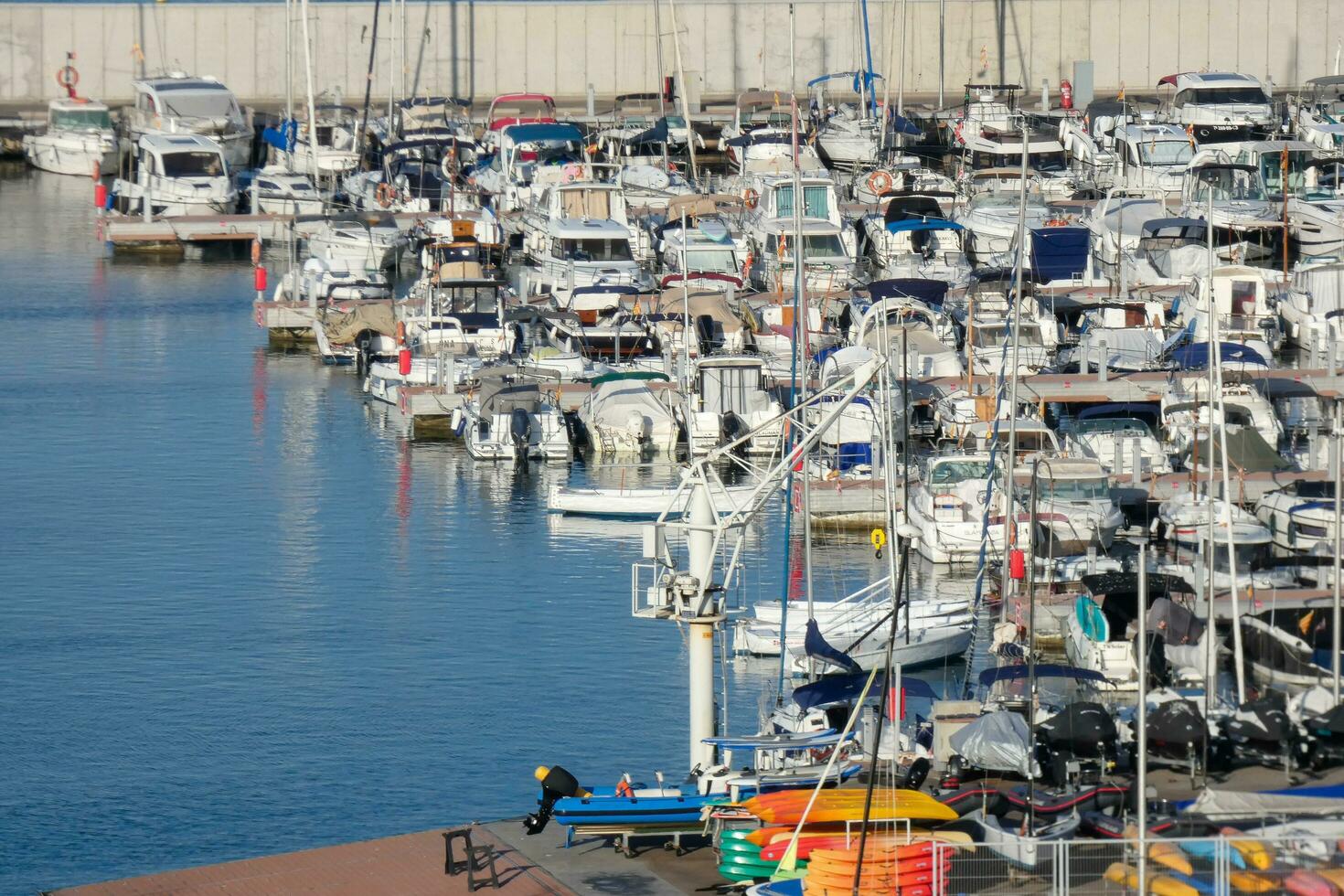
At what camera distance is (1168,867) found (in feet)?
68.1

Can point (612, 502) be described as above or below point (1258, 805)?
above

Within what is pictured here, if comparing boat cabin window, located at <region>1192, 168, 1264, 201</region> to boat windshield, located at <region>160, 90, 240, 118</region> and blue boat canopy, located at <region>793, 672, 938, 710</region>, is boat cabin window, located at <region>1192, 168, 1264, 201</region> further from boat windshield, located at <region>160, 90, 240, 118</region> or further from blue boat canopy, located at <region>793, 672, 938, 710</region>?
blue boat canopy, located at <region>793, 672, 938, 710</region>

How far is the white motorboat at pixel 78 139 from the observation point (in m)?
74.4

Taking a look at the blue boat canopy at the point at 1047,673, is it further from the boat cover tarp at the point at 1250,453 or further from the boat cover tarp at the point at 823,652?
the boat cover tarp at the point at 1250,453

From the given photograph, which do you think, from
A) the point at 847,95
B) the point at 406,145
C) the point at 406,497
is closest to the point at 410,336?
the point at 406,497

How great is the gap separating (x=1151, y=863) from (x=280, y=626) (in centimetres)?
1760

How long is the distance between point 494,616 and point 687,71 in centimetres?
4383

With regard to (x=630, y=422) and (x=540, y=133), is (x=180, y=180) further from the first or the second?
(x=630, y=422)

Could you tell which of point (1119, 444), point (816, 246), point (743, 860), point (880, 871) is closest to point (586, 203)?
point (816, 246)

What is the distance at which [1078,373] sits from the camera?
44.9 metres

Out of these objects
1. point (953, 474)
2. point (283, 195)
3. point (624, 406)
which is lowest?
point (953, 474)

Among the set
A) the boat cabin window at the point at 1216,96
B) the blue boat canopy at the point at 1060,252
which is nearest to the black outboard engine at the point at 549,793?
the blue boat canopy at the point at 1060,252

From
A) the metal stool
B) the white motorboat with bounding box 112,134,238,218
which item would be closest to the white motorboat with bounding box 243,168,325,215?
the white motorboat with bounding box 112,134,238,218

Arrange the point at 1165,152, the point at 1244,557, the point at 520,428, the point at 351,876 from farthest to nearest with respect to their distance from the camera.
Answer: the point at 1165,152 < the point at 520,428 < the point at 1244,557 < the point at 351,876
